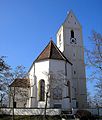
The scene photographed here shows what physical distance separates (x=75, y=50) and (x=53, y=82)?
13321mm

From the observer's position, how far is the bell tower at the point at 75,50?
147ft

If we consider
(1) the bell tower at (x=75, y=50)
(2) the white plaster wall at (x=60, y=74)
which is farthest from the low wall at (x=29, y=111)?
(1) the bell tower at (x=75, y=50)

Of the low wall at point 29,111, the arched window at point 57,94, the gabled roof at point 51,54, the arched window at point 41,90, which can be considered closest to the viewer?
the low wall at point 29,111

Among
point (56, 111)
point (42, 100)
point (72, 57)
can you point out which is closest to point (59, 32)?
point (72, 57)

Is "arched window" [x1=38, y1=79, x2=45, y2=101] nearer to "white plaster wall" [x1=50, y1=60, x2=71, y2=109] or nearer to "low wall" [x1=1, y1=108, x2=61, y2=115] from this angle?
"white plaster wall" [x1=50, y1=60, x2=71, y2=109]

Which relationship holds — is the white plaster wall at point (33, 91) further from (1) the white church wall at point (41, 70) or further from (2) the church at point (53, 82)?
(1) the white church wall at point (41, 70)

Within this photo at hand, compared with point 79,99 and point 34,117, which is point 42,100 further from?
point 79,99

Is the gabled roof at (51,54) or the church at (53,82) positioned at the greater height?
the gabled roof at (51,54)

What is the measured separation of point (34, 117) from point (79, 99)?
48.7 feet

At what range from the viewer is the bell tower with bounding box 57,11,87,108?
44.7 meters

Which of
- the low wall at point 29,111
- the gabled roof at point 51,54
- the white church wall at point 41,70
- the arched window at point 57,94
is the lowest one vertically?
the low wall at point 29,111

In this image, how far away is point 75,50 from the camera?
158 feet

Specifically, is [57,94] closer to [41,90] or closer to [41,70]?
[41,90]

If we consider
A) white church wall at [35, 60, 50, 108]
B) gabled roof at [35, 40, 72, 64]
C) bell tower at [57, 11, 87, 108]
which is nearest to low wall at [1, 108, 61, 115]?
white church wall at [35, 60, 50, 108]
